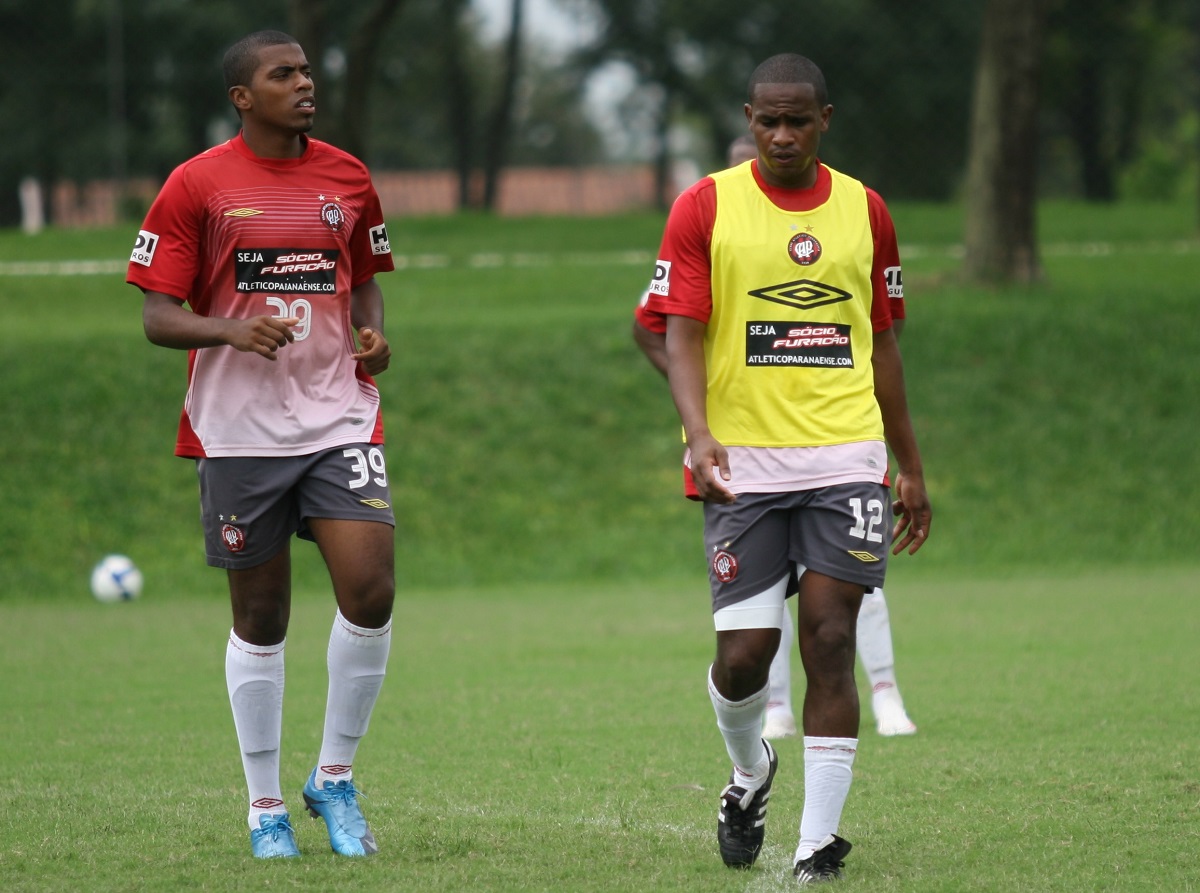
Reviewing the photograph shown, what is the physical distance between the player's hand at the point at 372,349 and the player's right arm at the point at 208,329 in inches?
9.3

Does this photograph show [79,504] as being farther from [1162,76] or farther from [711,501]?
[1162,76]

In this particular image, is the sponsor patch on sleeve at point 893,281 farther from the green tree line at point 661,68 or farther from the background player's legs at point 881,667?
the green tree line at point 661,68

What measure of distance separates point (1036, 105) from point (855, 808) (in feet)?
51.0

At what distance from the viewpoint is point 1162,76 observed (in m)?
58.8

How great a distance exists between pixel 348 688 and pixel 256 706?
0.31 meters

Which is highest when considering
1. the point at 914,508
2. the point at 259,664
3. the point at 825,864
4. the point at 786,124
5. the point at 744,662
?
the point at 786,124

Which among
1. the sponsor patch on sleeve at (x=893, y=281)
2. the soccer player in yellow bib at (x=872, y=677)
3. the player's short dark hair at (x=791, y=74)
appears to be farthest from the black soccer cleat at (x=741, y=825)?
the soccer player in yellow bib at (x=872, y=677)

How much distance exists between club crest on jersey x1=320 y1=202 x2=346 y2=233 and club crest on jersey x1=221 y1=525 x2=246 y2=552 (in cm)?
100

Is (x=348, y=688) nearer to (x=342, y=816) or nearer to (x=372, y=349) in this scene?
(x=342, y=816)

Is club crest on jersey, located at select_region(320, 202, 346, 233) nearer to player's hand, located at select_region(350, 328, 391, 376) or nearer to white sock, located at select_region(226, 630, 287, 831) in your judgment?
player's hand, located at select_region(350, 328, 391, 376)

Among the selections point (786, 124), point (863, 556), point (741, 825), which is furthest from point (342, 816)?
point (786, 124)

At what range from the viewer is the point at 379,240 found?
5574 millimetres

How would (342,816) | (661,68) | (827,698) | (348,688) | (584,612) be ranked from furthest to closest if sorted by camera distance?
(661,68) < (584,612) < (348,688) < (342,816) < (827,698)

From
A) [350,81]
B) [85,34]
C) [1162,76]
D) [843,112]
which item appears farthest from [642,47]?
[350,81]
